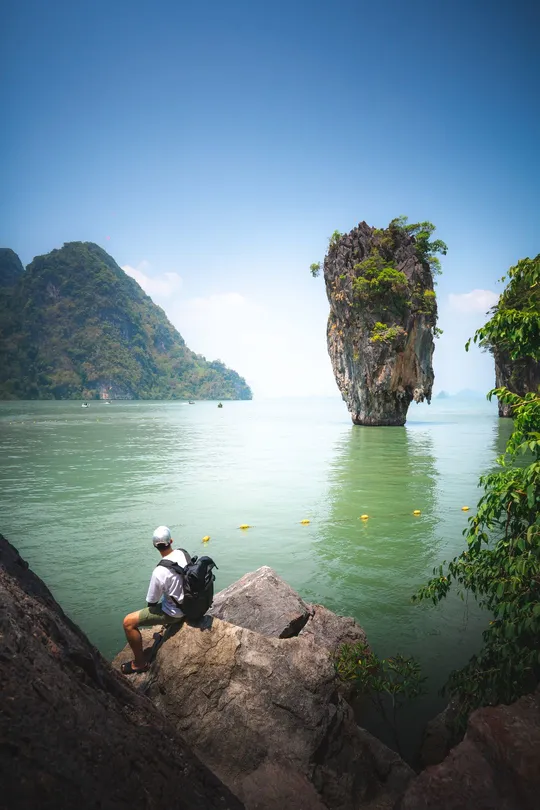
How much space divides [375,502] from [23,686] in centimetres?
1394

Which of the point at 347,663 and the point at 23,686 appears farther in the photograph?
the point at 347,663

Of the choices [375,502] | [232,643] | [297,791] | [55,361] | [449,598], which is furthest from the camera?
[55,361]

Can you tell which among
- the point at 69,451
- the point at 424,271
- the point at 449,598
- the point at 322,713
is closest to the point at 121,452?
the point at 69,451

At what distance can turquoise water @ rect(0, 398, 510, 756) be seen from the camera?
7238mm

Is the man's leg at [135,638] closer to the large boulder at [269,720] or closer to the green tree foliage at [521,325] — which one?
the large boulder at [269,720]

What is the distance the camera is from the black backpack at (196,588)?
4383 millimetres

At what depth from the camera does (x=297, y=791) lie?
10.2ft

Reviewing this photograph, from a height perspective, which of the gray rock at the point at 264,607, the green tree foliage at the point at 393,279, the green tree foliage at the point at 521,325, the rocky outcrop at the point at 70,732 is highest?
the green tree foliage at the point at 393,279

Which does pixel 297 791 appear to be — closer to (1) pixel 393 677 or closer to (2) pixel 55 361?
(1) pixel 393 677

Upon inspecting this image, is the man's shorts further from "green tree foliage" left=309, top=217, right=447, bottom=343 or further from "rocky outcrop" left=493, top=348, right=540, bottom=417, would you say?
"rocky outcrop" left=493, top=348, right=540, bottom=417

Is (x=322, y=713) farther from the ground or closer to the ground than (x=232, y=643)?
closer to the ground

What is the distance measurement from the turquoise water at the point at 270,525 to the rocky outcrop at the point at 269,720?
1512mm

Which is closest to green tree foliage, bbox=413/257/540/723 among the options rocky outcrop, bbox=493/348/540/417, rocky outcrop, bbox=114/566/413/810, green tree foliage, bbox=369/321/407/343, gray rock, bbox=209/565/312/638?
rocky outcrop, bbox=114/566/413/810

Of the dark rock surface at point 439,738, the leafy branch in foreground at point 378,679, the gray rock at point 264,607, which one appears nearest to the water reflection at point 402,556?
the leafy branch in foreground at point 378,679
